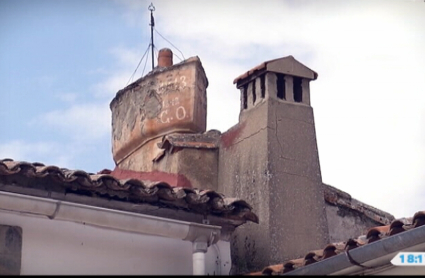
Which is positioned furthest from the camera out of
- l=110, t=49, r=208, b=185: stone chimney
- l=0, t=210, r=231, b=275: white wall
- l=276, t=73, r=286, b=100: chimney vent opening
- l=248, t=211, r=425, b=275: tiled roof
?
l=110, t=49, r=208, b=185: stone chimney

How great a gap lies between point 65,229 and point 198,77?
388cm

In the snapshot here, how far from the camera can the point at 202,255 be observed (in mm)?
7395

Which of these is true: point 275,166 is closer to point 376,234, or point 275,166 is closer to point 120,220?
point 120,220

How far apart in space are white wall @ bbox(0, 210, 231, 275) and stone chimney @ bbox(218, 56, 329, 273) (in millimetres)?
996

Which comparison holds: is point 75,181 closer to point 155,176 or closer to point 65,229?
point 65,229

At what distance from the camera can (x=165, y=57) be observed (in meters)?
11.6

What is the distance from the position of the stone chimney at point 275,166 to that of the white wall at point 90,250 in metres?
1.00

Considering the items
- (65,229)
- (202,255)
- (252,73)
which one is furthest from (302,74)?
(65,229)

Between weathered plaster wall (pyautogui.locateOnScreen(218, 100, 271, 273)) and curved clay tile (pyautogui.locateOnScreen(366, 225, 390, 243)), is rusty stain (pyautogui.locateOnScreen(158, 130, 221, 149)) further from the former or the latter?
curved clay tile (pyautogui.locateOnScreen(366, 225, 390, 243))

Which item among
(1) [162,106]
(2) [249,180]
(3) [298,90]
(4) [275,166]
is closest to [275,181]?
(4) [275,166]

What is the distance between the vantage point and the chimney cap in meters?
11.5

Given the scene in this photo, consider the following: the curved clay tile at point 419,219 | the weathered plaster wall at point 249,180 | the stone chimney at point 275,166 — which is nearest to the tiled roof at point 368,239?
the curved clay tile at point 419,219

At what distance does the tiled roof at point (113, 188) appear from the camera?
23.3 ft

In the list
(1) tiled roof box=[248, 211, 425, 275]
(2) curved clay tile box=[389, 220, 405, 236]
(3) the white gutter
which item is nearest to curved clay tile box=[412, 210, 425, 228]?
(1) tiled roof box=[248, 211, 425, 275]
